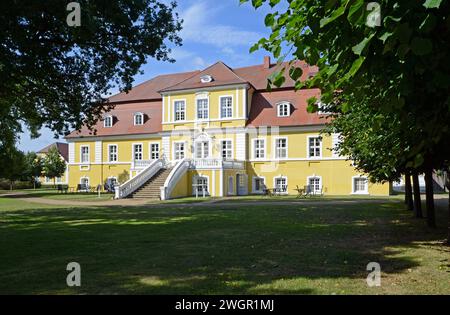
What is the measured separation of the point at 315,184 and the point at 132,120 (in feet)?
66.5

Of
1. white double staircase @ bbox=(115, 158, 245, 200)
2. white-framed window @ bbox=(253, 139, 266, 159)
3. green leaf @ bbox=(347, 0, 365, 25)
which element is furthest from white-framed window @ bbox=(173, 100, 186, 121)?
green leaf @ bbox=(347, 0, 365, 25)

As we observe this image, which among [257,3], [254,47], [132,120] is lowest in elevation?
[254,47]

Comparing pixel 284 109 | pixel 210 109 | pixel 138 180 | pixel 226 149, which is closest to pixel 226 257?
pixel 138 180

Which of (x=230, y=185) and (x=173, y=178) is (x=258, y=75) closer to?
(x=230, y=185)

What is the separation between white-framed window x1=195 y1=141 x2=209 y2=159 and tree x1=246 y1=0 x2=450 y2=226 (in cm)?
3444

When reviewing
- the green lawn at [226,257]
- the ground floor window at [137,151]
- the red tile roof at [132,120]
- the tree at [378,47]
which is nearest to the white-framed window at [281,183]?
the red tile roof at [132,120]

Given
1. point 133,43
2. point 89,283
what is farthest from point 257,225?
point 89,283

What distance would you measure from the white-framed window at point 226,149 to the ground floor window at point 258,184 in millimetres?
3093

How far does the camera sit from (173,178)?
34.2m

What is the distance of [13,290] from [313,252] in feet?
18.8

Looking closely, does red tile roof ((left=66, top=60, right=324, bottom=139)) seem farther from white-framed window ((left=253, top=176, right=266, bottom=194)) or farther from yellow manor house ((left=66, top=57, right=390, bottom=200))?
white-framed window ((left=253, top=176, right=266, bottom=194))

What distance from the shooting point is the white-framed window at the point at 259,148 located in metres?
39.8

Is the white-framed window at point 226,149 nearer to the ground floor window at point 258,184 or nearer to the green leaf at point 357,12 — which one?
the ground floor window at point 258,184

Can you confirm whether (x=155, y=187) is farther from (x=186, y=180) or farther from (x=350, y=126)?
(x=350, y=126)
